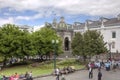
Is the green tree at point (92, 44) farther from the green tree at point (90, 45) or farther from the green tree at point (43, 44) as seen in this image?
the green tree at point (43, 44)

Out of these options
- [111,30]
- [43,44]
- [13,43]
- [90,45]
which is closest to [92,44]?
[90,45]

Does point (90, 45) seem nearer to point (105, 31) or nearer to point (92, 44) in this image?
point (92, 44)

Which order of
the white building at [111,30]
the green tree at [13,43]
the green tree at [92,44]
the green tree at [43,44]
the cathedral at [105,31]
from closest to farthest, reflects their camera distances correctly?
the green tree at [92,44], the green tree at [13,43], the green tree at [43,44], the cathedral at [105,31], the white building at [111,30]

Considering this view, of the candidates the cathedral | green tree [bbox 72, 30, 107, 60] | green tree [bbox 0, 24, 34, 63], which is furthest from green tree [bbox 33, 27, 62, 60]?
the cathedral

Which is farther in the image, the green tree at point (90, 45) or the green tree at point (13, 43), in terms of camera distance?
the green tree at point (13, 43)

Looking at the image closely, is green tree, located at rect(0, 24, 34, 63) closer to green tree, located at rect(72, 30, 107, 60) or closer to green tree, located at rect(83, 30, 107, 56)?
green tree, located at rect(72, 30, 107, 60)

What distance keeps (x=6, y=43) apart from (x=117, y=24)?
31968 mm

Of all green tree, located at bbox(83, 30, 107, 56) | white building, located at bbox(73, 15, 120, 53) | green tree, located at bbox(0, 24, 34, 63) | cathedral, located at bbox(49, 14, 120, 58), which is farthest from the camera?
white building, located at bbox(73, 15, 120, 53)

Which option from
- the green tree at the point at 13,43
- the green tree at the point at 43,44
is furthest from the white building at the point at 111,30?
the green tree at the point at 13,43

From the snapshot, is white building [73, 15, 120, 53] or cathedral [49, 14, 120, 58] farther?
white building [73, 15, 120, 53]

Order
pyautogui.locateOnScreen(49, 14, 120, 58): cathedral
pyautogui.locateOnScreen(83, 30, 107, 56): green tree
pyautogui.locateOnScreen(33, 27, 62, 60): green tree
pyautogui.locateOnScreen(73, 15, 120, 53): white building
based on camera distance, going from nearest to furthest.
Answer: pyautogui.locateOnScreen(83, 30, 107, 56): green tree → pyautogui.locateOnScreen(33, 27, 62, 60): green tree → pyautogui.locateOnScreen(49, 14, 120, 58): cathedral → pyautogui.locateOnScreen(73, 15, 120, 53): white building

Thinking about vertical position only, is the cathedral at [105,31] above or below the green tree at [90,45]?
above

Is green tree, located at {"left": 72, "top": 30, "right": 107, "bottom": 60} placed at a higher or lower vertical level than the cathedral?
lower

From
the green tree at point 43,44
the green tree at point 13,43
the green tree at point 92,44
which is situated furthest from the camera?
the green tree at point 43,44
